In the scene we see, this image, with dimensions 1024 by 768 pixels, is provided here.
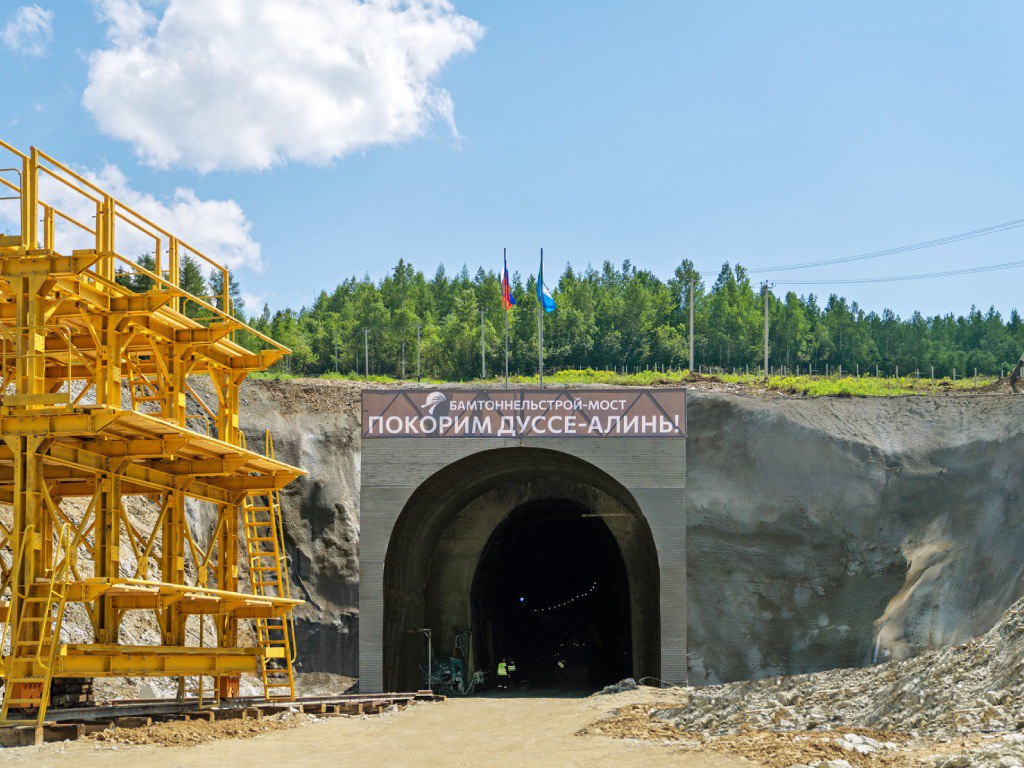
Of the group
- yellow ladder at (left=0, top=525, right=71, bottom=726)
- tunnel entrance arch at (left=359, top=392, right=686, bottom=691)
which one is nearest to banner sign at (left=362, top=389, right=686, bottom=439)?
tunnel entrance arch at (left=359, top=392, right=686, bottom=691)

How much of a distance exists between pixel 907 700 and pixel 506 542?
24.7 meters

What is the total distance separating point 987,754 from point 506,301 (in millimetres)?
32216

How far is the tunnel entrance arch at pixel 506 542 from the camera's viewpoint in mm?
31359

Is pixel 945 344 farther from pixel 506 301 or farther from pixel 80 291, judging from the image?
pixel 80 291

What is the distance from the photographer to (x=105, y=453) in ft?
70.3

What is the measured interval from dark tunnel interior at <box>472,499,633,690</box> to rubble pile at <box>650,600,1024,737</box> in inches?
572

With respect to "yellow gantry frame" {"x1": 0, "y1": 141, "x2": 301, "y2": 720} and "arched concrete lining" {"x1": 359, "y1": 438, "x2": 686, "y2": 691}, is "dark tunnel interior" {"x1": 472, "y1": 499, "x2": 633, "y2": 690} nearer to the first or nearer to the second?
"arched concrete lining" {"x1": 359, "y1": 438, "x2": 686, "y2": 691}

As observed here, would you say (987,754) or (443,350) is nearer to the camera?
(987,754)

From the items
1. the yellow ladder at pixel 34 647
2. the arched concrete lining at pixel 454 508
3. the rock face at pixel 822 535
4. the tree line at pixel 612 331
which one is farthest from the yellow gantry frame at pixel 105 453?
the tree line at pixel 612 331

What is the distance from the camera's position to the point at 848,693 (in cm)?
2219

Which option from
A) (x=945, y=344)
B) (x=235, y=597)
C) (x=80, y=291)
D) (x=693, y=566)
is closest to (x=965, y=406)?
(x=693, y=566)

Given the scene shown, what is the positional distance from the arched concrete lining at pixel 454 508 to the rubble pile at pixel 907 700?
6443 millimetres

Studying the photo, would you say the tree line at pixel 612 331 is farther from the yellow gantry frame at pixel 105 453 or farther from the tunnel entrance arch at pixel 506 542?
the yellow gantry frame at pixel 105 453

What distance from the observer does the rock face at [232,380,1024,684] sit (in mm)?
31656
